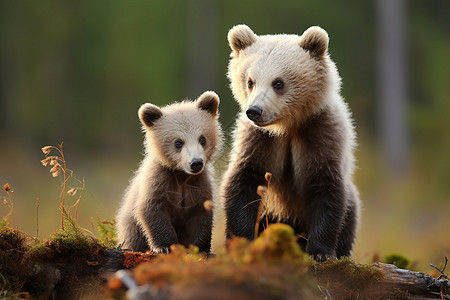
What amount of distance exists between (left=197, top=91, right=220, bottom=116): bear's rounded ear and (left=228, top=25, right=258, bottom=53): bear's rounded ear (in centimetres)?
51

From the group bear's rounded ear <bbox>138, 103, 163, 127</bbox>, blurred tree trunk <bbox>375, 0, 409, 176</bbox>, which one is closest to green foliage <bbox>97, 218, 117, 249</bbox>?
bear's rounded ear <bbox>138, 103, 163, 127</bbox>

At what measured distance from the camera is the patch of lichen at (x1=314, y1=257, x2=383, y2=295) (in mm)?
4555

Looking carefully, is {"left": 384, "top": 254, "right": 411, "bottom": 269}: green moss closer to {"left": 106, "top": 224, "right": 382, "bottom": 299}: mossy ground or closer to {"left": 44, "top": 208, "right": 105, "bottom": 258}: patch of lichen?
{"left": 106, "top": 224, "right": 382, "bottom": 299}: mossy ground

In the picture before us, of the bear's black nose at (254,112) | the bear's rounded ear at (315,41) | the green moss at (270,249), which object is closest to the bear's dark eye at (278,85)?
the bear's black nose at (254,112)

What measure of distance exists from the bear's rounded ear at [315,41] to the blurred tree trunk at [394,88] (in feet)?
42.1

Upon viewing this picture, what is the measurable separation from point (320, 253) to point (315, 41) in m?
1.82

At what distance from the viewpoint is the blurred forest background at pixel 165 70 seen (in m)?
18.5

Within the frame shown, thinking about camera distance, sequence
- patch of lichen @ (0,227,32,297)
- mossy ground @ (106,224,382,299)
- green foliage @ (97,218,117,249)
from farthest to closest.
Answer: green foliage @ (97,218,117,249) → patch of lichen @ (0,227,32,297) → mossy ground @ (106,224,382,299)

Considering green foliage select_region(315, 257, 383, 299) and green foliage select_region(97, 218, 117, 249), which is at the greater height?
green foliage select_region(315, 257, 383, 299)

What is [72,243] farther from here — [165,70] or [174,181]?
[165,70]

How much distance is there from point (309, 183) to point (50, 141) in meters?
19.3

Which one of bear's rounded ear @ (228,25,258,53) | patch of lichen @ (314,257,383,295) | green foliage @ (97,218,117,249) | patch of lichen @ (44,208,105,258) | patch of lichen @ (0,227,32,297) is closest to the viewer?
patch of lichen @ (0,227,32,297)

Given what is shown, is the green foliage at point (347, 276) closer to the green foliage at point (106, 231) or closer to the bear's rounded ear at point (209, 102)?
the bear's rounded ear at point (209, 102)

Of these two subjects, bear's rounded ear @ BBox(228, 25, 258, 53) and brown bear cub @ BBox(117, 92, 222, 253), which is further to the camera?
bear's rounded ear @ BBox(228, 25, 258, 53)
